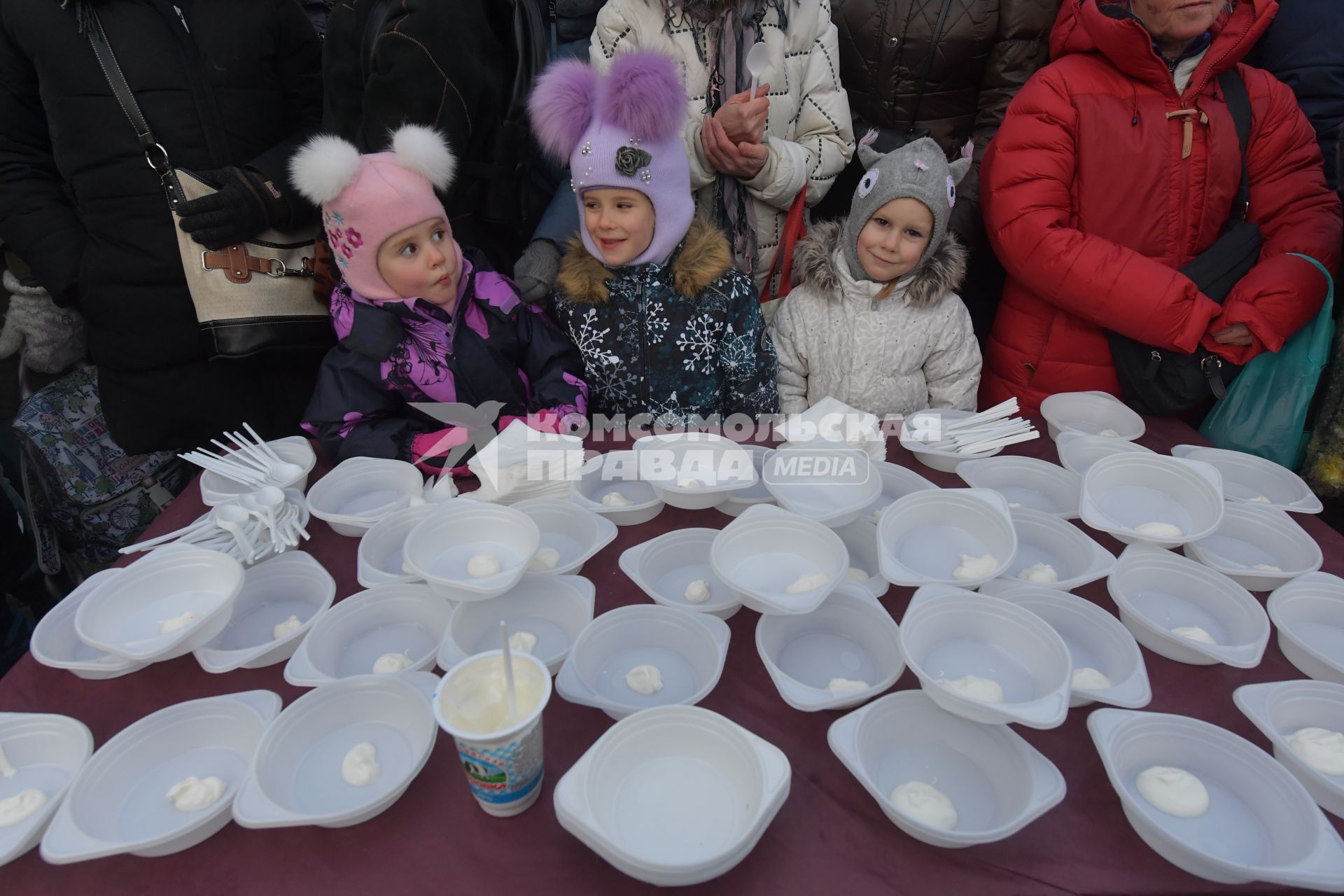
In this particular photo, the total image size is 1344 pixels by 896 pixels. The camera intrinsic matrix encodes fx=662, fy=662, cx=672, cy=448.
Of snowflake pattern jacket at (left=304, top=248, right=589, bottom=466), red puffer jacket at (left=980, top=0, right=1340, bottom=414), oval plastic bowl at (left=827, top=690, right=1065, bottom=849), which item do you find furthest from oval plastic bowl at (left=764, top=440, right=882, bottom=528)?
red puffer jacket at (left=980, top=0, right=1340, bottom=414)

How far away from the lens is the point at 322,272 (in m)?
1.90

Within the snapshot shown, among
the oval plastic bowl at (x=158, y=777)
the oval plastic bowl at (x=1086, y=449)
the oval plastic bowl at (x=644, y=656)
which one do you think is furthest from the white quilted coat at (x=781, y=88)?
the oval plastic bowl at (x=158, y=777)

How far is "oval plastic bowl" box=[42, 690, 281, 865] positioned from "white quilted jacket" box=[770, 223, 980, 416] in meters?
1.58

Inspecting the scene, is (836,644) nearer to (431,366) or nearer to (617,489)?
(617,489)

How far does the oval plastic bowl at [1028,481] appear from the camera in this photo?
5.08 ft

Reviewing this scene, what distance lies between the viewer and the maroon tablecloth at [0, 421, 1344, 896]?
2.83 feet

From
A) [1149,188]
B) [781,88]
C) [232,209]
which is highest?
[781,88]

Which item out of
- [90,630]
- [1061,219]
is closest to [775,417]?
[1061,219]

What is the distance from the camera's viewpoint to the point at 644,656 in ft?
3.83

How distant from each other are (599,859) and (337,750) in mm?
437

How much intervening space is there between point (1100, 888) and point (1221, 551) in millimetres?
911

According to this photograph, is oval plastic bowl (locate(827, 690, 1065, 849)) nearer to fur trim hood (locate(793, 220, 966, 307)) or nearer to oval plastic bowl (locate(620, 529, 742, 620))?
oval plastic bowl (locate(620, 529, 742, 620))

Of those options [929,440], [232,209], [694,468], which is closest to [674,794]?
[694,468]

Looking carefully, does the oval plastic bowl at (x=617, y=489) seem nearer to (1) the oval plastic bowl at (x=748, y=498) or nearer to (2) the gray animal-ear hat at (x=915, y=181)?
(1) the oval plastic bowl at (x=748, y=498)
